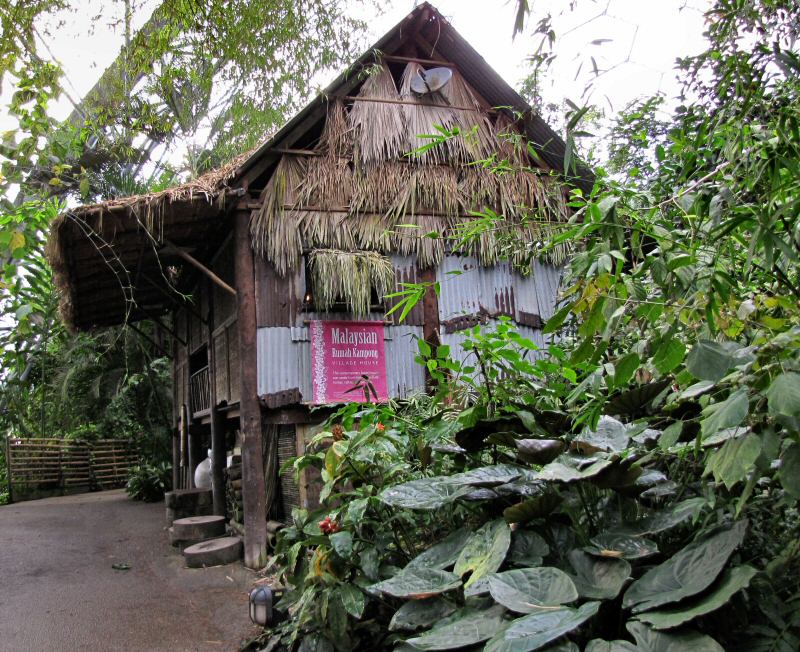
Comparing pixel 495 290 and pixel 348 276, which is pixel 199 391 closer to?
pixel 348 276

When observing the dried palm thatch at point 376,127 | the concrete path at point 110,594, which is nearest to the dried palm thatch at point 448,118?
the dried palm thatch at point 376,127

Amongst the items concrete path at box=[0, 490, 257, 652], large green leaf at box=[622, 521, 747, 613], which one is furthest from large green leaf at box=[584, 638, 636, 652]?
concrete path at box=[0, 490, 257, 652]

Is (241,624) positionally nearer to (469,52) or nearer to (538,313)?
(538,313)

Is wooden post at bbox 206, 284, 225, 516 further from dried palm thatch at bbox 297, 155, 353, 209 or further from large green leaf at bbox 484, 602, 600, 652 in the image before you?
large green leaf at bbox 484, 602, 600, 652

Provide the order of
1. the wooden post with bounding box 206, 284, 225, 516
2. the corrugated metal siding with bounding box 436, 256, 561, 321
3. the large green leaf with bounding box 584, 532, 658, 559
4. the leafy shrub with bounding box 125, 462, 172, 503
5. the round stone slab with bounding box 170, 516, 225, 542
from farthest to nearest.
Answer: the leafy shrub with bounding box 125, 462, 172, 503, the wooden post with bounding box 206, 284, 225, 516, the corrugated metal siding with bounding box 436, 256, 561, 321, the round stone slab with bounding box 170, 516, 225, 542, the large green leaf with bounding box 584, 532, 658, 559

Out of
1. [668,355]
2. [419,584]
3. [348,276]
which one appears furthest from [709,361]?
[348,276]

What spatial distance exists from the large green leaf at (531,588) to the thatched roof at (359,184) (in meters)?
5.10

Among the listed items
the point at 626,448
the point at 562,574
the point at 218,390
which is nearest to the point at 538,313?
the point at 218,390

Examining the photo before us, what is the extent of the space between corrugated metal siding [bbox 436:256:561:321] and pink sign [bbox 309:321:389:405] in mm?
1015

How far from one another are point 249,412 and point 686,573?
18.4 ft

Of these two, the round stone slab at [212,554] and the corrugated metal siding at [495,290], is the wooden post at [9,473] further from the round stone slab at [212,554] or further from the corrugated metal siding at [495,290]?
the corrugated metal siding at [495,290]

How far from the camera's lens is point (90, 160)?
1145cm

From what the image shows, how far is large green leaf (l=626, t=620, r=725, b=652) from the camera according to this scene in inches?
51.2

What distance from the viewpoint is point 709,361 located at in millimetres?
1286
